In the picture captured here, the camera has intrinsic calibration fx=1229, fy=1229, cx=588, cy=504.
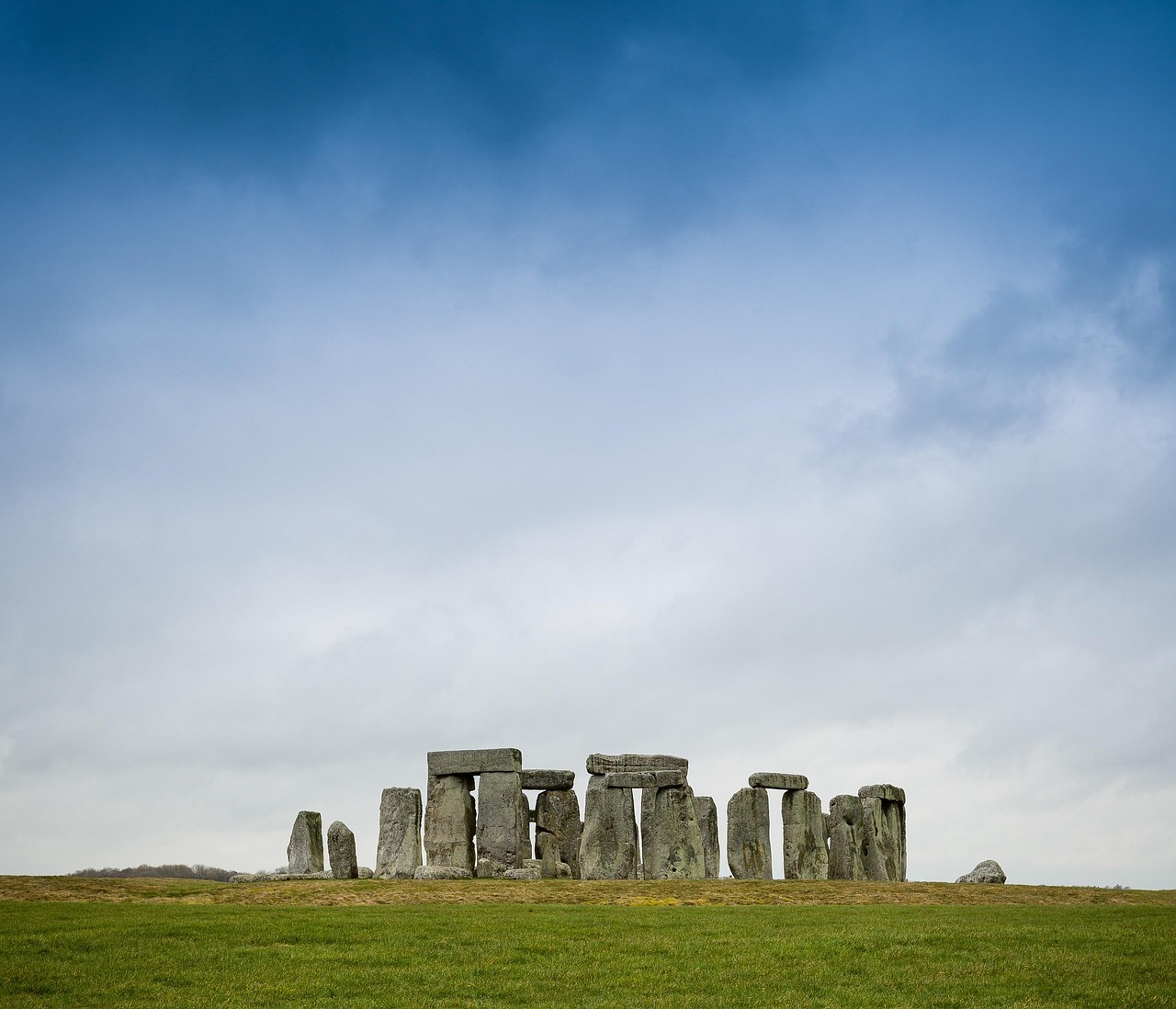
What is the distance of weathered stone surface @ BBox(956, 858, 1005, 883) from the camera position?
96.6ft

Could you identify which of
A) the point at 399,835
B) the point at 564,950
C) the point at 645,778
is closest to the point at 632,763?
the point at 645,778

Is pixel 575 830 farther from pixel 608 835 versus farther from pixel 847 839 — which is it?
pixel 847 839

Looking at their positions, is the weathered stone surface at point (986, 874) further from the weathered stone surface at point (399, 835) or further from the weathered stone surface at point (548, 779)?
the weathered stone surface at point (399, 835)

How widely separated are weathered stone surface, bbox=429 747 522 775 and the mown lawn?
1007 cm

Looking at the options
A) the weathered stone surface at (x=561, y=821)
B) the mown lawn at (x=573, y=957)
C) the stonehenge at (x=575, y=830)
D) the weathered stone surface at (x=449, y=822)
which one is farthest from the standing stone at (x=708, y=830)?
the mown lawn at (x=573, y=957)

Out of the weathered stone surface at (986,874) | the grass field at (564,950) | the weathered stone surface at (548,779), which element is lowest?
the weathered stone surface at (986,874)

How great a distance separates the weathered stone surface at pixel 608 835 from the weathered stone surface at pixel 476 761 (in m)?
1.95

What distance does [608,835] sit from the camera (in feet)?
93.9

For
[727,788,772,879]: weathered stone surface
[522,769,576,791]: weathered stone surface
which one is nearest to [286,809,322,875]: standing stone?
[522,769,576,791]: weathered stone surface

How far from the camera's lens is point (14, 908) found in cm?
1852

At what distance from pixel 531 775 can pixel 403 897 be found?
1006cm

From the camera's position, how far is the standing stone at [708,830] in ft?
96.4

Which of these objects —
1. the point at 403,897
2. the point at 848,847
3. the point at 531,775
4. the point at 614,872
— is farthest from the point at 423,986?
the point at 848,847

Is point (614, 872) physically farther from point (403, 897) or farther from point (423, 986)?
point (423, 986)
